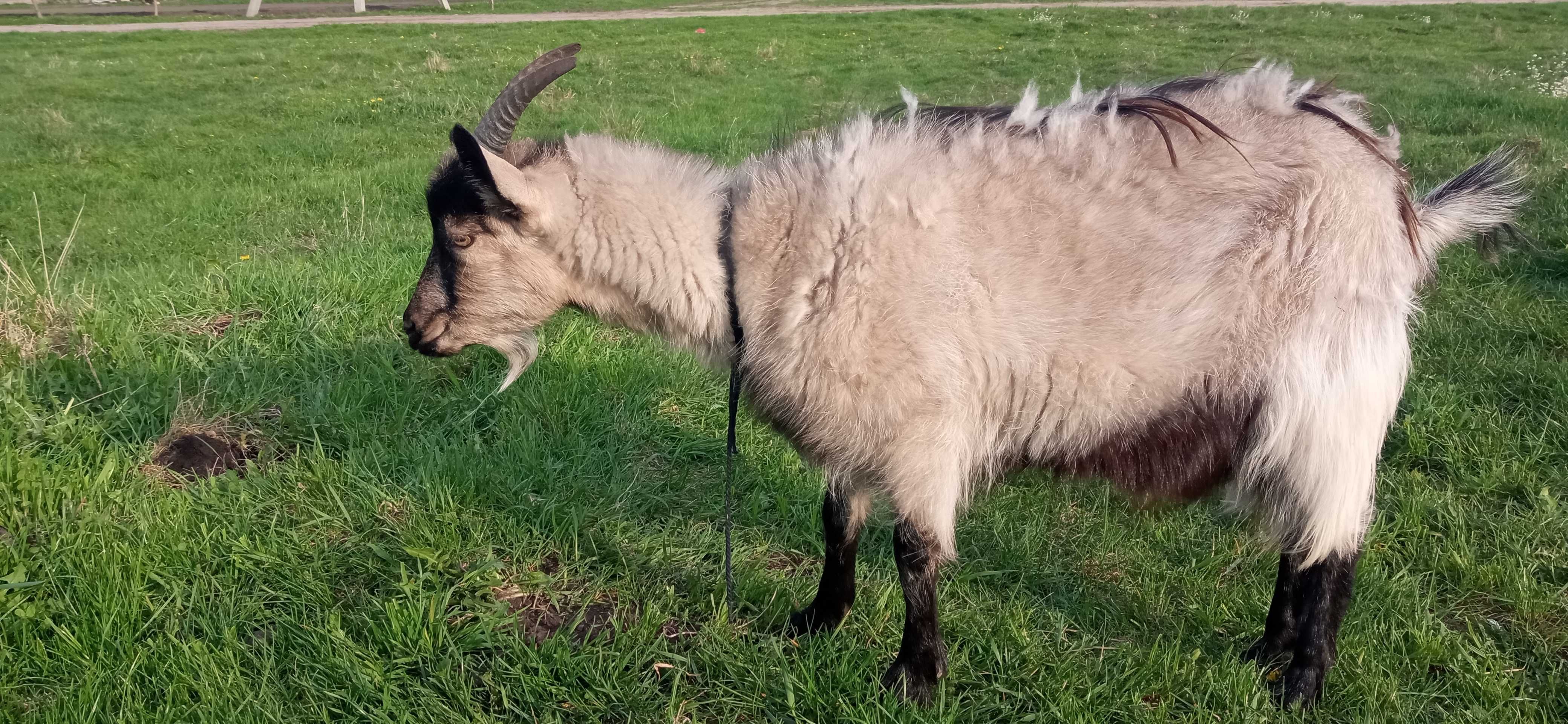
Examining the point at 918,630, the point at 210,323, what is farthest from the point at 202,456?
the point at 918,630

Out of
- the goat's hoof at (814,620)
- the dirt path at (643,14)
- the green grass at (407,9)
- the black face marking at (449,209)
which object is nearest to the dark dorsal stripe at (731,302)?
the goat's hoof at (814,620)

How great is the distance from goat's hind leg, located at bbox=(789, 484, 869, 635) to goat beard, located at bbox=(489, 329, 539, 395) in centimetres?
106

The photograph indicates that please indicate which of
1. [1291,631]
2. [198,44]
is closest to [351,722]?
Answer: [1291,631]

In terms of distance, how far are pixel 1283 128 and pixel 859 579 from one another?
6.16 ft

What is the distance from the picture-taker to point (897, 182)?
255 cm

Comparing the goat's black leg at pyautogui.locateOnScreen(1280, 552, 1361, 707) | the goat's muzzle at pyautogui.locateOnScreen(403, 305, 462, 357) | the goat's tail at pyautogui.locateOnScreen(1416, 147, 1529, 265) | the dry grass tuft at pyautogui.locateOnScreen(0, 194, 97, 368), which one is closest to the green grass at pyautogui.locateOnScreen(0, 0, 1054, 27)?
the dry grass tuft at pyautogui.locateOnScreen(0, 194, 97, 368)

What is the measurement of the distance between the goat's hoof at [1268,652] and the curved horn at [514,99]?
2.64m

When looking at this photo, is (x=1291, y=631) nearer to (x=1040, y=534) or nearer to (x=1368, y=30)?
(x=1040, y=534)

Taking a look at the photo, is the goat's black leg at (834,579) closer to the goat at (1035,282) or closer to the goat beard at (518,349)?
the goat at (1035,282)

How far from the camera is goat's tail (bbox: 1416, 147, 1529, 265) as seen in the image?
271 cm

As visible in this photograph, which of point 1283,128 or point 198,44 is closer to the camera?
point 1283,128

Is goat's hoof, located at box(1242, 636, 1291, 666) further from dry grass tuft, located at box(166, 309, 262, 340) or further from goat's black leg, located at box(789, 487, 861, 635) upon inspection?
dry grass tuft, located at box(166, 309, 262, 340)

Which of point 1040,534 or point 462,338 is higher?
point 462,338

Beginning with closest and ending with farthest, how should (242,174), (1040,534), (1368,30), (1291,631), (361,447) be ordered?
1. (1291,631)
2. (1040,534)
3. (361,447)
4. (242,174)
5. (1368,30)
